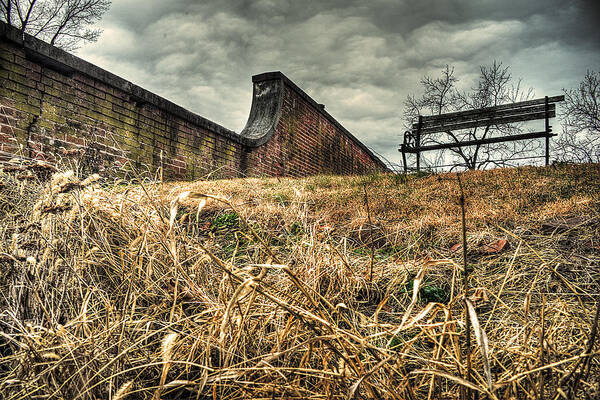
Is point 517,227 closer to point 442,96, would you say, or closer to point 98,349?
point 98,349

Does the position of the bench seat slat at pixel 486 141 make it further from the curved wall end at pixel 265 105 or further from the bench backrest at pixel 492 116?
the curved wall end at pixel 265 105

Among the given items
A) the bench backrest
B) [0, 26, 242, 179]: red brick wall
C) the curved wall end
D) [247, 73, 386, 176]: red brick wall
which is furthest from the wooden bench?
[0, 26, 242, 179]: red brick wall

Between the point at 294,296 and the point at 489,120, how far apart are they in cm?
746

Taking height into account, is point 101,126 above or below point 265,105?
below

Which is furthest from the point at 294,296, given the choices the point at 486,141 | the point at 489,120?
the point at 489,120

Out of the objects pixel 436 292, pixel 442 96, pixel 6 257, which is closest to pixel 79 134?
pixel 6 257

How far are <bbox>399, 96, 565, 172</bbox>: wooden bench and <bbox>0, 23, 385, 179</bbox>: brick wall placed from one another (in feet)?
11.0

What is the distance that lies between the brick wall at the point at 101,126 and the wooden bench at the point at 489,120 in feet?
11.0

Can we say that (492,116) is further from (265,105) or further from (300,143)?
→ (265,105)

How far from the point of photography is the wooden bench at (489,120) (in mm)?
6539

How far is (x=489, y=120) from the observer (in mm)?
7238

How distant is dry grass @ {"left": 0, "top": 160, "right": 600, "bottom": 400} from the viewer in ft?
2.71

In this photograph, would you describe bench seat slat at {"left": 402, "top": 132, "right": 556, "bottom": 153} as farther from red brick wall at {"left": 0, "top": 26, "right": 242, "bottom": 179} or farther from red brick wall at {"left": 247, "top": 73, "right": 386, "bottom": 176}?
red brick wall at {"left": 0, "top": 26, "right": 242, "bottom": 179}

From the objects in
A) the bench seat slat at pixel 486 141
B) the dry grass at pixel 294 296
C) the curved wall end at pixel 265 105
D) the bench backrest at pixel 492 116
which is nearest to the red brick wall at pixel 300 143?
the curved wall end at pixel 265 105
